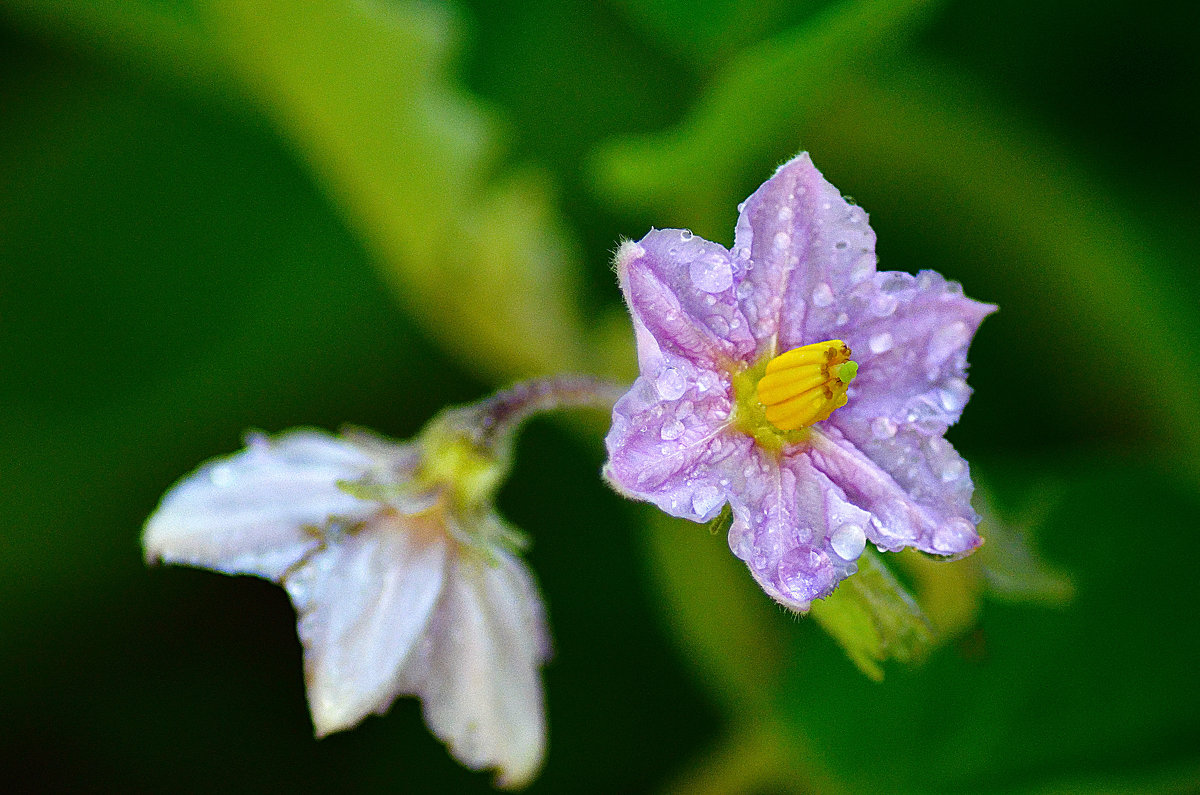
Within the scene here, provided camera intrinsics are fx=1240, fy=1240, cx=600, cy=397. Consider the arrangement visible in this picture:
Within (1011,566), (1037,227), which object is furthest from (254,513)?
(1037,227)

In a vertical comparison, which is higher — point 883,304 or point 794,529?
point 883,304

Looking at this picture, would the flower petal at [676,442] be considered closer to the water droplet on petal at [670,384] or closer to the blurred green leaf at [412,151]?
the water droplet on petal at [670,384]

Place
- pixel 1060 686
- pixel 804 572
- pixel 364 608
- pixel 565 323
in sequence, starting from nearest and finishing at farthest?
pixel 804 572 < pixel 364 608 < pixel 1060 686 < pixel 565 323

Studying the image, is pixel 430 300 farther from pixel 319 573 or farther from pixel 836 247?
pixel 836 247

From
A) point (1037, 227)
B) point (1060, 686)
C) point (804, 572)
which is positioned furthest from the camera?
point (1037, 227)

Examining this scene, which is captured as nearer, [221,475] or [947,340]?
[947,340]

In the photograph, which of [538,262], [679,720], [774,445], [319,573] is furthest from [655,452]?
[679,720]

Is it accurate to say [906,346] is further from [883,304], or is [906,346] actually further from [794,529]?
[794,529]
